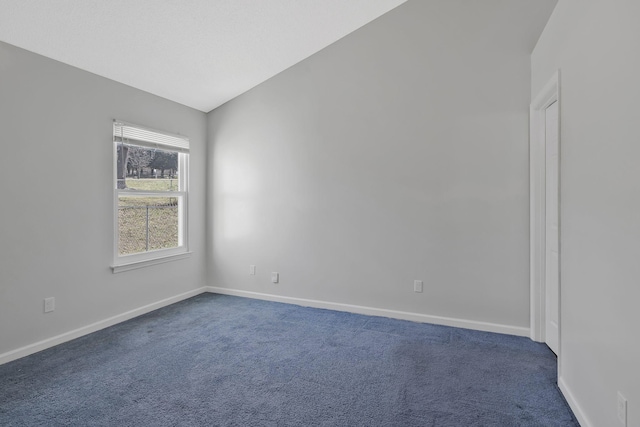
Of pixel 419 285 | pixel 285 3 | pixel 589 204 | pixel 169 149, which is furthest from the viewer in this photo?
Result: pixel 169 149

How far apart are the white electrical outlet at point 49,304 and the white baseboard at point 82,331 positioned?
24cm

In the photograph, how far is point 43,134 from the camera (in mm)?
2791

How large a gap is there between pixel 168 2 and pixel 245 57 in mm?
1057

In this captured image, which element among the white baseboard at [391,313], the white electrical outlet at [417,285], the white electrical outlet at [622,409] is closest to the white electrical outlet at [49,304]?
the white baseboard at [391,313]

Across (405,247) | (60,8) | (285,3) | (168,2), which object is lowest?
(405,247)

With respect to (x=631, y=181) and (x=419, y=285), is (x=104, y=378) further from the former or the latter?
(x=631, y=181)

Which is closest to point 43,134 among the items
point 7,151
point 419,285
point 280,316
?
point 7,151

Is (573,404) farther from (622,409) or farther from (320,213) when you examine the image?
(320,213)

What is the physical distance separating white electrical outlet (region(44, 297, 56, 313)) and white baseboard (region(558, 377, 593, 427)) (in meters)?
3.76

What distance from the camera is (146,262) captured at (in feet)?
12.1

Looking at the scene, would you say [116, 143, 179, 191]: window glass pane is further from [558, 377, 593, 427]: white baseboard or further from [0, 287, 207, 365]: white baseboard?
[558, 377, 593, 427]: white baseboard

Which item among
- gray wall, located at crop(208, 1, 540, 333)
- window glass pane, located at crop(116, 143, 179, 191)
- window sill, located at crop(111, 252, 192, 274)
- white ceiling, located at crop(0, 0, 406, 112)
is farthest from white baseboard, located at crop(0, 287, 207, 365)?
white ceiling, located at crop(0, 0, 406, 112)

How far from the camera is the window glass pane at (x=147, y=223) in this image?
3543mm

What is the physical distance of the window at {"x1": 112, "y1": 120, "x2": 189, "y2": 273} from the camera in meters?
3.44
